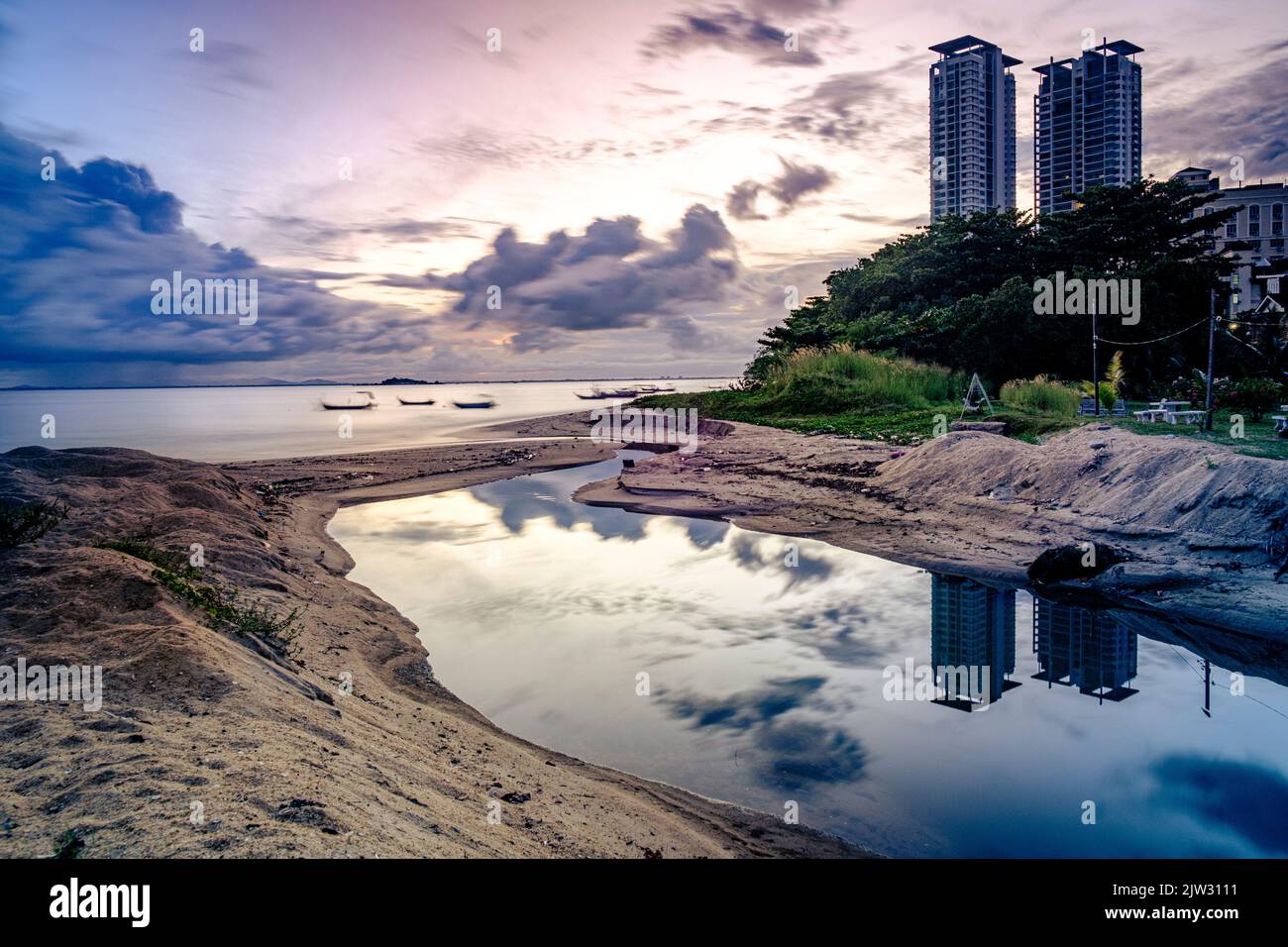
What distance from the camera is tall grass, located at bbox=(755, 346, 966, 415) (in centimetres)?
2812

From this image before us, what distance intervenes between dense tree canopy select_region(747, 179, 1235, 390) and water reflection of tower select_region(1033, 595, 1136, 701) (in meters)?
26.8

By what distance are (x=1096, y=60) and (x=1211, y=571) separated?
107 meters

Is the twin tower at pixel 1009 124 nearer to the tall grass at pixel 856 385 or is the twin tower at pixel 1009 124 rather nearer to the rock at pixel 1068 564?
the tall grass at pixel 856 385

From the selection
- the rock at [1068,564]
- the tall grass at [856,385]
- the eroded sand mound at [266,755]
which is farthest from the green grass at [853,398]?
the eroded sand mound at [266,755]

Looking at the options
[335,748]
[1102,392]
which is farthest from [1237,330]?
[335,748]

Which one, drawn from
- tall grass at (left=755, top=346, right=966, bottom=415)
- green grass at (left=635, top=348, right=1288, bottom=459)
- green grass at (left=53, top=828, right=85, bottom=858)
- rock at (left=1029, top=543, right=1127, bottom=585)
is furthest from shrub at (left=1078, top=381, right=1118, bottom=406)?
green grass at (left=53, top=828, right=85, bottom=858)

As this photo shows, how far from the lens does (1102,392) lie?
2361cm

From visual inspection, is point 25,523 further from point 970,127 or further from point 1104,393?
point 970,127

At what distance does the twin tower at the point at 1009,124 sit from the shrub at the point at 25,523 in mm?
94158

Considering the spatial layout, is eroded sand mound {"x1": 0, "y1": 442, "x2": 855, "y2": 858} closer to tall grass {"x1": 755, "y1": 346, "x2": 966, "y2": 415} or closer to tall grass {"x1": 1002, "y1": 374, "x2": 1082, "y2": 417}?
tall grass {"x1": 1002, "y1": 374, "x2": 1082, "y2": 417}

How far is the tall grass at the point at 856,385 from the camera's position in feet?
92.3

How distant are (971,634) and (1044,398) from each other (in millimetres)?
18935

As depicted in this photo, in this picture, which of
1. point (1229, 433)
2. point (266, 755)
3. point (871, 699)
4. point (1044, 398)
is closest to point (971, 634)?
point (871, 699)
